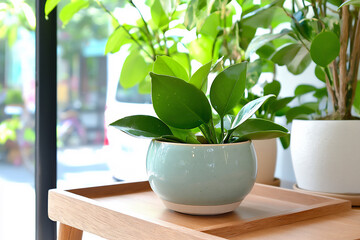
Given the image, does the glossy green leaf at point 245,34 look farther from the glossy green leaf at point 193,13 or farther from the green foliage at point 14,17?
the green foliage at point 14,17

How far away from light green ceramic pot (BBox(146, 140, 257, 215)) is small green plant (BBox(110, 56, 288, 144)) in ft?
0.10

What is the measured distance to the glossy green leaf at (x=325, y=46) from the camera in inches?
34.3

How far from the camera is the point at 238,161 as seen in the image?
0.72 metres

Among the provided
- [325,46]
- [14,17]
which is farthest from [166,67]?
[14,17]

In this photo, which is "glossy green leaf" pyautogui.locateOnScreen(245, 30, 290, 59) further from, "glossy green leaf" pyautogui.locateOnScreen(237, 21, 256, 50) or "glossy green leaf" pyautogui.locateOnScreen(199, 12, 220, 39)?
"glossy green leaf" pyautogui.locateOnScreen(199, 12, 220, 39)

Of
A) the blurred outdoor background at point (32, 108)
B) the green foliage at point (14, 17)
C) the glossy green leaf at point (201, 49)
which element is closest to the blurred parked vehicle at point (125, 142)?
the blurred outdoor background at point (32, 108)

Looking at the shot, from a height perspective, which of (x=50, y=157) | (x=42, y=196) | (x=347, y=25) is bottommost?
(x=42, y=196)

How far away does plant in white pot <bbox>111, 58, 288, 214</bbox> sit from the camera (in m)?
0.70

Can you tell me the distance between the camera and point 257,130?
2.43ft

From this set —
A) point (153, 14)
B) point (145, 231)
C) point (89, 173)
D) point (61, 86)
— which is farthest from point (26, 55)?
point (61, 86)

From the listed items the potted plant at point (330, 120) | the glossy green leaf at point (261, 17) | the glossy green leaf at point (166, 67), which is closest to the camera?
the glossy green leaf at point (166, 67)

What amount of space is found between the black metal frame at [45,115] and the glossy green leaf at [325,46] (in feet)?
2.95

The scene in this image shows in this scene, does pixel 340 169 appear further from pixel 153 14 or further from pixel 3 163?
pixel 3 163

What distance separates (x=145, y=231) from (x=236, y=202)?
0.57 ft
